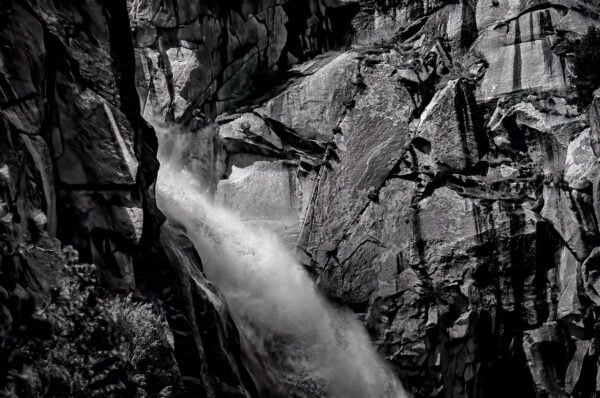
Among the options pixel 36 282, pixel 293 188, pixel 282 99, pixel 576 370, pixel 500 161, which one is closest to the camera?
pixel 36 282

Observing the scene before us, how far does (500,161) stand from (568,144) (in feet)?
8.65

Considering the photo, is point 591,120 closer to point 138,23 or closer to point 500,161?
point 500,161

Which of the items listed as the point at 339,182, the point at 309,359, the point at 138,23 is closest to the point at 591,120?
the point at 339,182

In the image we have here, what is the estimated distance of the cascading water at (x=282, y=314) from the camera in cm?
1952

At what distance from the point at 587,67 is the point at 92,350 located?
2227 centimetres

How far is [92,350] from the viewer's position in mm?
11750

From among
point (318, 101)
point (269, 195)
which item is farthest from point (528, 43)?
point (269, 195)

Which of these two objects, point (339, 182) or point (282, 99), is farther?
point (282, 99)

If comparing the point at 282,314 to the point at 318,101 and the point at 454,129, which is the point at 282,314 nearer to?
the point at 454,129

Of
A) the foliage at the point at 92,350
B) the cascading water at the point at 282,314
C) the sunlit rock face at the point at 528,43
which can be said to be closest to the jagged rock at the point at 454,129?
the sunlit rock face at the point at 528,43

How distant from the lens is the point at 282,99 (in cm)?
2806

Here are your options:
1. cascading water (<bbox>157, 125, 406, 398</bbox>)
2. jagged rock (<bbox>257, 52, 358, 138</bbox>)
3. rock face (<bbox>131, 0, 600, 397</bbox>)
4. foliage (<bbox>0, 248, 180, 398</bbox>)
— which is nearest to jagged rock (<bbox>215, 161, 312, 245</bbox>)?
rock face (<bbox>131, 0, 600, 397</bbox>)

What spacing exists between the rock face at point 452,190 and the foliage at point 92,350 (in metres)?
11.0

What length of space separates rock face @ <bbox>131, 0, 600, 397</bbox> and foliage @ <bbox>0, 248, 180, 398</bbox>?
1095cm
